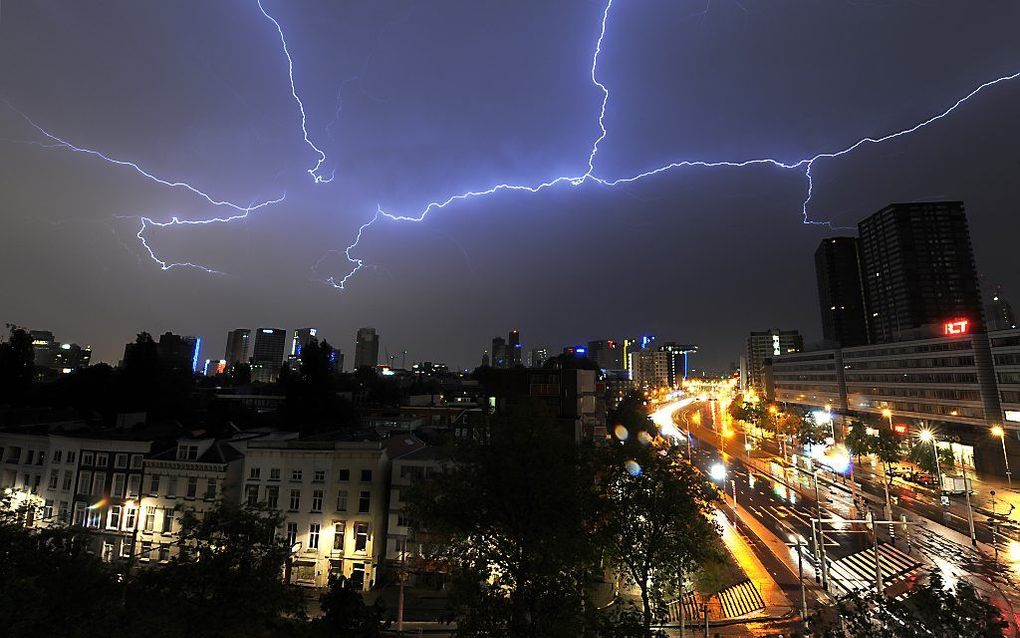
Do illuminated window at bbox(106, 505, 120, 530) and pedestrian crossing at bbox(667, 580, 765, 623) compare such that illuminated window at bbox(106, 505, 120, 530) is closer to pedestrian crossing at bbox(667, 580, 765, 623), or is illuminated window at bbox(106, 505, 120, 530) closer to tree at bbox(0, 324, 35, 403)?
pedestrian crossing at bbox(667, 580, 765, 623)

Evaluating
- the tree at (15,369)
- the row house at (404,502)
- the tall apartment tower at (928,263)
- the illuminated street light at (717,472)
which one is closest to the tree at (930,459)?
the illuminated street light at (717,472)

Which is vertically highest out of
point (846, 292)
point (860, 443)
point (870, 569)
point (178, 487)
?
point (846, 292)


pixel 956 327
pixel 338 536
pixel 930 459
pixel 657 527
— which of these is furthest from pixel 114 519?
pixel 956 327

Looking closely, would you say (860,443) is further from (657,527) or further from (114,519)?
(114,519)

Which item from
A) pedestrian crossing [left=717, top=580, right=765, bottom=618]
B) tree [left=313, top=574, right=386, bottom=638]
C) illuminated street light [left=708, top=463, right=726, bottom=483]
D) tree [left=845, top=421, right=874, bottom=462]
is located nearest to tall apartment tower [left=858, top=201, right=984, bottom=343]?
tree [left=845, top=421, right=874, bottom=462]

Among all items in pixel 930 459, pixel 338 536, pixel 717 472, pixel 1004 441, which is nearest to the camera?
pixel 338 536

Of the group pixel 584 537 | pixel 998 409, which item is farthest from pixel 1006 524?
pixel 584 537

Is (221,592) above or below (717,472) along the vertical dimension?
above
